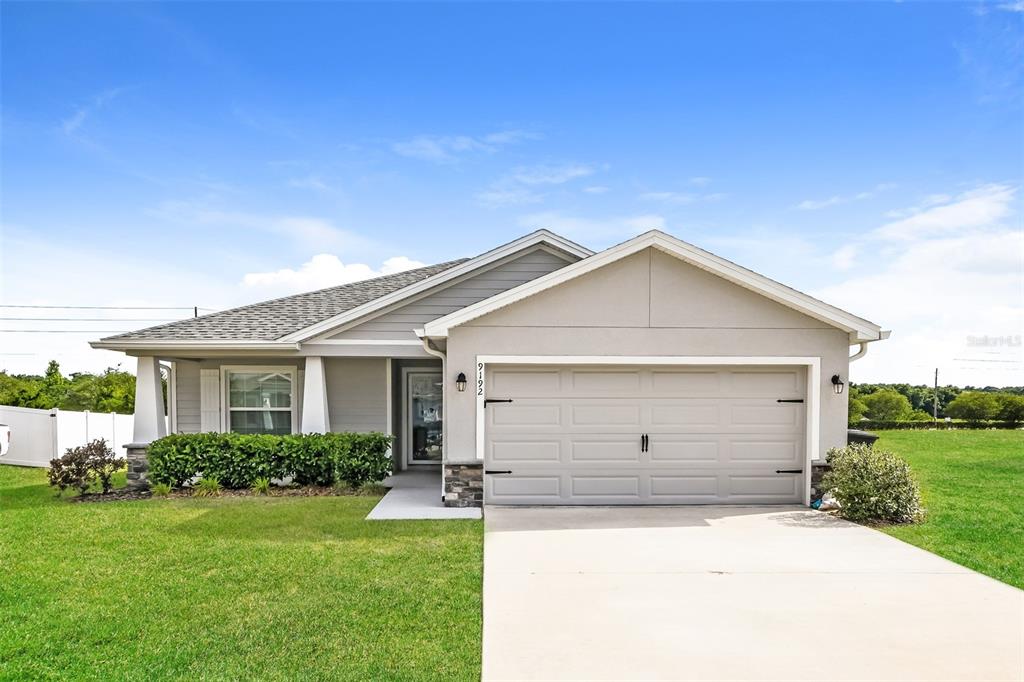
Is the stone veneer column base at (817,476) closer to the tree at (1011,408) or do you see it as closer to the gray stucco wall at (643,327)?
the gray stucco wall at (643,327)

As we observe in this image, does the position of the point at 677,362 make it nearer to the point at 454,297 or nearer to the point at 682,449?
the point at 682,449

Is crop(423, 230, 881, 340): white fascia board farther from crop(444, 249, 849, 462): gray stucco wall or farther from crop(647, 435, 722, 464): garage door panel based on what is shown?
crop(647, 435, 722, 464): garage door panel

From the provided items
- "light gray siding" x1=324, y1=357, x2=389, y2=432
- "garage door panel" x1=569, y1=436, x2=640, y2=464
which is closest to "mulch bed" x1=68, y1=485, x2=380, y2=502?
"light gray siding" x1=324, y1=357, x2=389, y2=432

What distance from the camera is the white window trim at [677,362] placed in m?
9.02

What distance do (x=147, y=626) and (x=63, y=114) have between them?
523 inches

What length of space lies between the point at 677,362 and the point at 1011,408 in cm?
2409

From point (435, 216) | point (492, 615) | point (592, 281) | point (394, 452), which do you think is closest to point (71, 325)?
point (435, 216)

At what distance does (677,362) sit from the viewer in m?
9.09

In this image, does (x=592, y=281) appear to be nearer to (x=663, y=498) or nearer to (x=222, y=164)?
(x=663, y=498)

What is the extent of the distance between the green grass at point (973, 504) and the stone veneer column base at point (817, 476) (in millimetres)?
1288

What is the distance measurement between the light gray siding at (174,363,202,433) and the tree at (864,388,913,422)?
84.3 ft

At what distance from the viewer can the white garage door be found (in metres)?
9.18

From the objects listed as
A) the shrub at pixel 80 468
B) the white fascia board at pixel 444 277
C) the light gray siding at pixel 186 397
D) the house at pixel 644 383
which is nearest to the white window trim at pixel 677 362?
the house at pixel 644 383

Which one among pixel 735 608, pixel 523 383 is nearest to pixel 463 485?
pixel 523 383
